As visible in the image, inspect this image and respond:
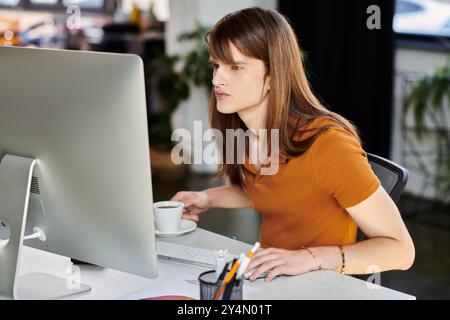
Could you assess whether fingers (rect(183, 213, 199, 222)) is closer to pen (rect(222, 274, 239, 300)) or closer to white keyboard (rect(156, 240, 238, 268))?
white keyboard (rect(156, 240, 238, 268))

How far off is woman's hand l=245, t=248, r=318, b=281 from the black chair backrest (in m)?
0.31

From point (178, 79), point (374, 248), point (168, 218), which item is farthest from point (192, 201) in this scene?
point (178, 79)

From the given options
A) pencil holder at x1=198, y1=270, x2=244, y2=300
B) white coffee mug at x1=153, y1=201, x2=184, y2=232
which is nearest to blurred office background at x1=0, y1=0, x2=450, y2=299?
white coffee mug at x1=153, y1=201, x2=184, y2=232

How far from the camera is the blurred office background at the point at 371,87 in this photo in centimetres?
423

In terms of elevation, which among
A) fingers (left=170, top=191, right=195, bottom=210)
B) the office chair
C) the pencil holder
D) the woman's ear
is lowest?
fingers (left=170, top=191, right=195, bottom=210)

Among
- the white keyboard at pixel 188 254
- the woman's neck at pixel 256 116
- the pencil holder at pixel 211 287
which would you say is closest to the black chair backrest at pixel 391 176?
the woman's neck at pixel 256 116

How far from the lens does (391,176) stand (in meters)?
1.82

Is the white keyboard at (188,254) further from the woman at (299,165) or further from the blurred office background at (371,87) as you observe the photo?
the blurred office background at (371,87)

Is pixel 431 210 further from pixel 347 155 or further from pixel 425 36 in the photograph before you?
pixel 347 155

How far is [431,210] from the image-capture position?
4.47m

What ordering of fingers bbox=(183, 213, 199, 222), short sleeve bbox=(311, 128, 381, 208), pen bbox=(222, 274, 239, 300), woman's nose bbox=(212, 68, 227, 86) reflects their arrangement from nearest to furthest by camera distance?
pen bbox=(222, 274, 239, 300)
short sleeve bbox=(311, 128, 381, 208)
woman's nose bbox=(212, 68, 227, 86)
fingers bbox=(183, 213, 199, 222)

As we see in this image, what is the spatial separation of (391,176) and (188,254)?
0.51m

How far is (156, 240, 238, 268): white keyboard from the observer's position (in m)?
1.65

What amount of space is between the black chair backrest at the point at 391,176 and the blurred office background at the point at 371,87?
1.69 meters
